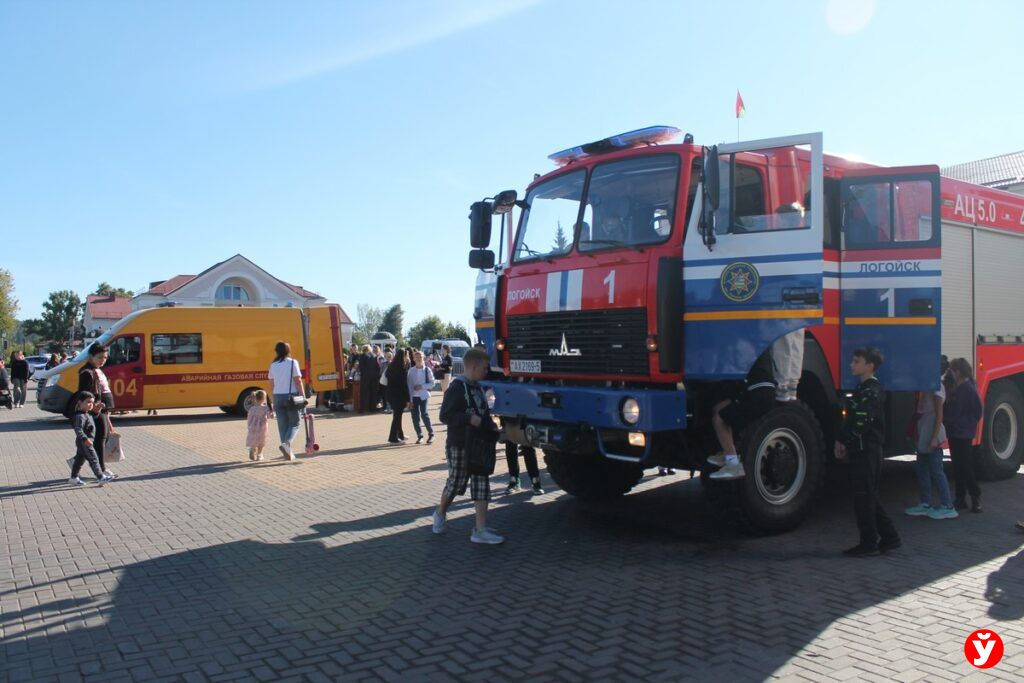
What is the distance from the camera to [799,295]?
21.0 feet

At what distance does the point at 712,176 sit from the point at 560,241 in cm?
175

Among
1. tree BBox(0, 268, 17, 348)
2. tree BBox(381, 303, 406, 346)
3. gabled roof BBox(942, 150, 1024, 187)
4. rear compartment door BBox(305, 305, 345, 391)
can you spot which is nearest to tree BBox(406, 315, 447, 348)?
tree BBox(381, 303, 406, 346)

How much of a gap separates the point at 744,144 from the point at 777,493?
2998mm

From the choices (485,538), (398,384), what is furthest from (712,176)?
(398,384)

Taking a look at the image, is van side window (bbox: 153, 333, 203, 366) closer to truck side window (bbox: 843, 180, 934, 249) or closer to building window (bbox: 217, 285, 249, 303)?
truck side window (bbox: 843, 180, 934, 249)

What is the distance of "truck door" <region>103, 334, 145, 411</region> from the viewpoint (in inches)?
741

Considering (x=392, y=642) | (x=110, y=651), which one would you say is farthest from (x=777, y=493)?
(x=110, y=651)

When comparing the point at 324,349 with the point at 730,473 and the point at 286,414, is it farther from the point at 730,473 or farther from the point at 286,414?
the point at 730,473

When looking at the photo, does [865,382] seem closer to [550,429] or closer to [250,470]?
[550,429]

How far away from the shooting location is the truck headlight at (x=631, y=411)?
6270 mm

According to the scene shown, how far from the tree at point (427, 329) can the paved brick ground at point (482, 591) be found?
8312cm

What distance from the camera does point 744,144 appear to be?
648 cm

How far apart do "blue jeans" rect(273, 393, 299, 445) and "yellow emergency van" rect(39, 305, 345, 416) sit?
8163mm

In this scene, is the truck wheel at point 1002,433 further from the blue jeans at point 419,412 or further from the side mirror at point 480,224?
the blue jeans at point 419,412
